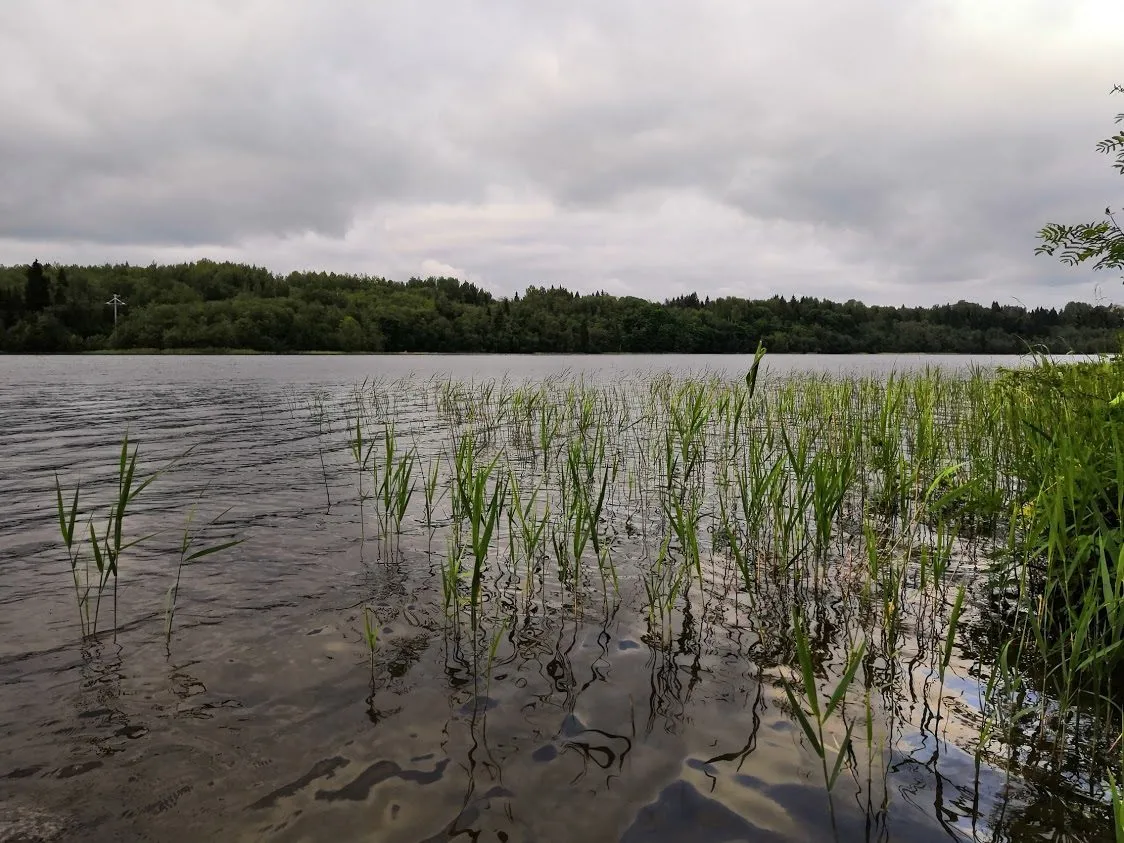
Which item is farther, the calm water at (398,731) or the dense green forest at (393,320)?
the dense green forest at (393,320)

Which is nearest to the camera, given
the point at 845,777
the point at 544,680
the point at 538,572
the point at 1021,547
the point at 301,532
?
the point at 845,777

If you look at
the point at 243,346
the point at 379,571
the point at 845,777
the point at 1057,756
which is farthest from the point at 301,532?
the point at 243,346

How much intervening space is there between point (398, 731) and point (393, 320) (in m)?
155

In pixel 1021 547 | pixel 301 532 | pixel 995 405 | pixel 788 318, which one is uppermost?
pixel 788 318

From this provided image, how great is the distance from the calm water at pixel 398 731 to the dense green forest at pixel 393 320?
407 ft

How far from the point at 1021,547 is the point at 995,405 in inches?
171

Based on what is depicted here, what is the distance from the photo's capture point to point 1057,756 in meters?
3.67

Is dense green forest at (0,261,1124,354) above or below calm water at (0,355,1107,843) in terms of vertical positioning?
above

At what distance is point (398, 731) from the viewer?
4012 mm

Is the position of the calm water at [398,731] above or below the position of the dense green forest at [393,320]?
below

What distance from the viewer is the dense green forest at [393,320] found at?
382ft

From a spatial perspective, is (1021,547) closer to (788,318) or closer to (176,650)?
(176,650)

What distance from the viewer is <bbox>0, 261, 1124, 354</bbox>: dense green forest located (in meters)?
116

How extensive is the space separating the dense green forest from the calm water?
124134 mm
